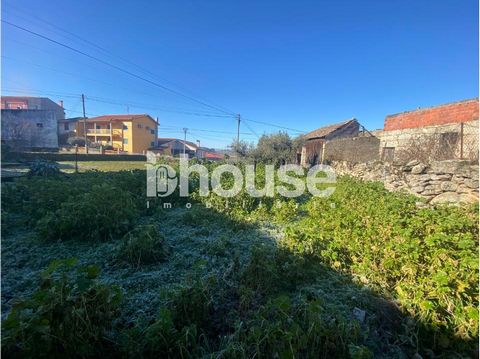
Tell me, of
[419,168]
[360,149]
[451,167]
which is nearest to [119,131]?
[360,149]

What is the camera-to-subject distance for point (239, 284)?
2844 mm

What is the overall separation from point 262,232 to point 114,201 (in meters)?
2.89

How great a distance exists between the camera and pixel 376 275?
10.2 feet

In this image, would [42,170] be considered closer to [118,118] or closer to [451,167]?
[451,167]

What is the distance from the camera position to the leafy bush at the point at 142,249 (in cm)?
331

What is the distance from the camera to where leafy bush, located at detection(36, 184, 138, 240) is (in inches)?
156

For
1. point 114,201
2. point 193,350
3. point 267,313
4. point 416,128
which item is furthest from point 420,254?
point 416,128

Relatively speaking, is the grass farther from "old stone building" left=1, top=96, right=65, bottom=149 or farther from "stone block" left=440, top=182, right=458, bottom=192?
"stone block" left=440, top=182, right=458, bottom=192

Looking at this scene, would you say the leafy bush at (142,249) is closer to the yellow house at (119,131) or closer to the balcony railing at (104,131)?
the yellow house at (119,131)

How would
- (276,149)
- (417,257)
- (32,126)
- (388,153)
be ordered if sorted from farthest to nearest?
(32,126) → (276,149) → (388,153) → (417,257)

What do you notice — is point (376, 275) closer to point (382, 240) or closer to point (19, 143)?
point (382, 240)

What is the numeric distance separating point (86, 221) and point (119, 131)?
3948cm

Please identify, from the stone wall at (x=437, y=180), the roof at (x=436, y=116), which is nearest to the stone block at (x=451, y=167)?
the stone wall at (x=437, y=180)

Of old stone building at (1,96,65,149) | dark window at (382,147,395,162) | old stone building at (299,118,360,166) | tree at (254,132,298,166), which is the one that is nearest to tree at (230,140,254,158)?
tree at (254,132,298,166)
